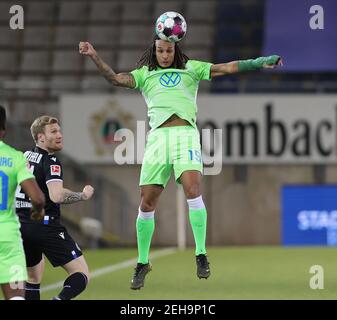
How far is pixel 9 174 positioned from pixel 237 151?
14.6 metres

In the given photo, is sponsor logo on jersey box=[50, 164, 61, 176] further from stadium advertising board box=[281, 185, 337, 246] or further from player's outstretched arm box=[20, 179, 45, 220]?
stadium advertising board box=[281, 185, 337, 246]

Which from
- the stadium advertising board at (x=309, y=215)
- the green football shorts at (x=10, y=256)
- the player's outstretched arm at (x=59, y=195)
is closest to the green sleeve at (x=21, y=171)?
the green football shorts at (x=10, y=256)

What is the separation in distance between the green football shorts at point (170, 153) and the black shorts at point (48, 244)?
33.7 inches

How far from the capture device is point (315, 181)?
21.0 meters

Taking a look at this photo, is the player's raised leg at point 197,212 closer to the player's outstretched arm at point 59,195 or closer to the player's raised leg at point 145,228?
the player's raised leg at point 145,228

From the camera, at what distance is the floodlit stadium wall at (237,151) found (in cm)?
2038

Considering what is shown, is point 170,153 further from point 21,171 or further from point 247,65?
point 21,171

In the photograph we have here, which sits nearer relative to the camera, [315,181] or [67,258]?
[67,258]

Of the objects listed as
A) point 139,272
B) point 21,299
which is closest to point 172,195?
point 139,272

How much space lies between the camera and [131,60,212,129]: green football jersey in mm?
8227

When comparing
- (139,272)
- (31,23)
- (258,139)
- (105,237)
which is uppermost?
(31,23)

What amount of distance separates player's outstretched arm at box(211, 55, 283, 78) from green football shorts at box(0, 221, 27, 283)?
8.46ft

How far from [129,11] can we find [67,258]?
1728 centimetres

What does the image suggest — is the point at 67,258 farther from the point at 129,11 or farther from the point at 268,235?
the point at 129,11
